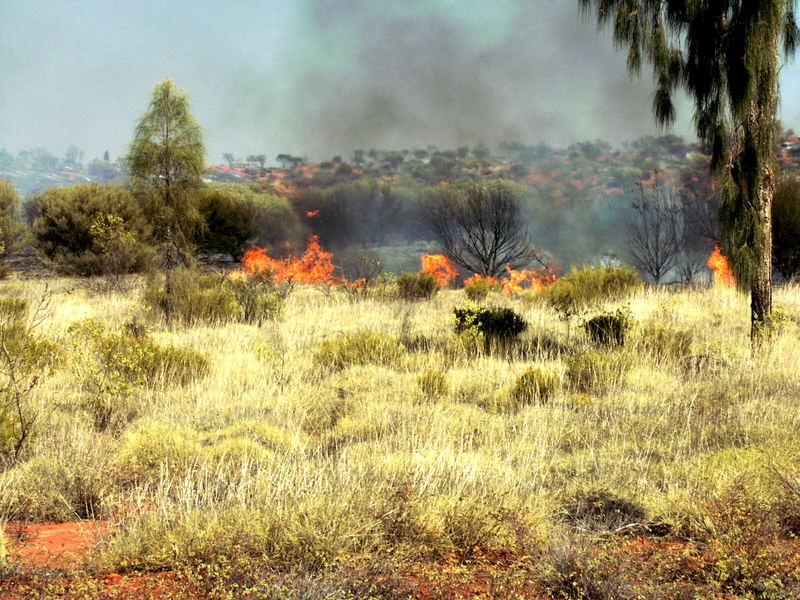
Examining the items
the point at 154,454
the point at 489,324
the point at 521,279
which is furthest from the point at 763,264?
the point at 521,279

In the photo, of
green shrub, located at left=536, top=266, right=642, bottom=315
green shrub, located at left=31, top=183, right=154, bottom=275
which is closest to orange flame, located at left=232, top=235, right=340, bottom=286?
green shrub, located at left=31, top=183, right=154, bottom=275

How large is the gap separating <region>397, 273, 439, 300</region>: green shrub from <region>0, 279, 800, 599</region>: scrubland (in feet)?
23.2

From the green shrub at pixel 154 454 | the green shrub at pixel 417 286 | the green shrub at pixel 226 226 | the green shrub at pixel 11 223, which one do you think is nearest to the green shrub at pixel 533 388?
the green shrub at pixel 154 454

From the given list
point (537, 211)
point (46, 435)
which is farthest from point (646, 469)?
point (537, 211)

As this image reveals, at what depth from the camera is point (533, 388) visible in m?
6.57

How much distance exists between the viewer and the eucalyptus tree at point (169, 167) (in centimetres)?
1187

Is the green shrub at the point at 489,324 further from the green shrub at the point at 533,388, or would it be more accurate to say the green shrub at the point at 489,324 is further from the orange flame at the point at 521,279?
the orange flame at the point at 521,279

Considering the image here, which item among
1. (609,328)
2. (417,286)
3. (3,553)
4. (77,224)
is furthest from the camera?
(77,224)

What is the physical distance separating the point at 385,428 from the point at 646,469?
201cm

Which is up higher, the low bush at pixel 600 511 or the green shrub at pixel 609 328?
the green shrub at pixel 609 328

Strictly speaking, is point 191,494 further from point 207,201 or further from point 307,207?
point 307,207

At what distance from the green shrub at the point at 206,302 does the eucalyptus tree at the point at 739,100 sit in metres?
7.42

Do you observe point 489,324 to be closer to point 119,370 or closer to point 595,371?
point 595,371

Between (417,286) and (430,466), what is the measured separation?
39.6ft
